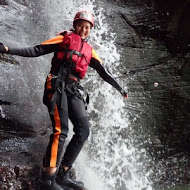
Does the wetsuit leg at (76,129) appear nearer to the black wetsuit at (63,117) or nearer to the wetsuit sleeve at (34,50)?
the black wetsuit at (63,117)

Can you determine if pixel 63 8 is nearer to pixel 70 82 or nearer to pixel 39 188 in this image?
pixel 70 82

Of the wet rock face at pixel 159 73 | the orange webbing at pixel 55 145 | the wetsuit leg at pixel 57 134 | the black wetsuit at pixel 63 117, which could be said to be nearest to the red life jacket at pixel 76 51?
the black wetsuit at pixel 63 117

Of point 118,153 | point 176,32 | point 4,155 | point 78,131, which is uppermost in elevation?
point 176,32

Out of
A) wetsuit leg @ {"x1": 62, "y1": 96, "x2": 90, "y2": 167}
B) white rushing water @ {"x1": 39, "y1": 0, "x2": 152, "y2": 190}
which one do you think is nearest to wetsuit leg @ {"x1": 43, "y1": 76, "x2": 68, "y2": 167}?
wetsuit leg @ {"x1": 62, "y1": 96, "x2": 90, "y2": 167}

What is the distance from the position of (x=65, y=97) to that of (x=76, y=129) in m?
0.48

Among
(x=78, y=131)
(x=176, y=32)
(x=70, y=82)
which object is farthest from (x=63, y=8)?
(x=78, y=131)

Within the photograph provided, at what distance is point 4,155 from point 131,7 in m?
6.10

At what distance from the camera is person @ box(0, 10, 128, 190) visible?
138 inches

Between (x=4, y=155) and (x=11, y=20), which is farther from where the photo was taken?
(x=11, y=20)

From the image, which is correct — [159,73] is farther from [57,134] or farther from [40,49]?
[57,134]

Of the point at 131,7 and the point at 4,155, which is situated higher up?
the point at 131,7

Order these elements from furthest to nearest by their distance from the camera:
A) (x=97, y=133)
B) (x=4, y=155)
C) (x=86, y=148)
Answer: (x=97, y=133), (x=86, y=148), (x=4, y=155)

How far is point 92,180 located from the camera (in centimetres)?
489

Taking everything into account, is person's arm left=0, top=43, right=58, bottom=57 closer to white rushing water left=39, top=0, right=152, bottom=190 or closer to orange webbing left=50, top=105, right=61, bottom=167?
orange webbing left=50, top=105, right=61, bottom=167
